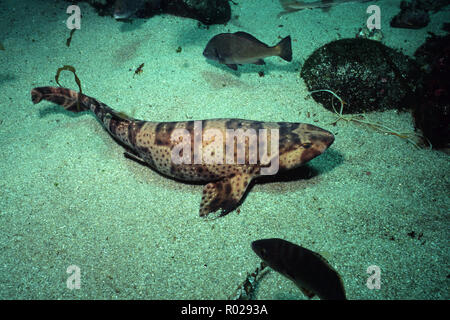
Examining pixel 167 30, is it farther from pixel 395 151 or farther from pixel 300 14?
pixel 395 151

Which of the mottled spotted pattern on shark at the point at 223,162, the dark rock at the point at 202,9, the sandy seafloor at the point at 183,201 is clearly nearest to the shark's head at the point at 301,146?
the mottled spotted pattern on shark at the point at 223,162

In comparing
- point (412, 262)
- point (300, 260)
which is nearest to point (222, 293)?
point (300, 260)

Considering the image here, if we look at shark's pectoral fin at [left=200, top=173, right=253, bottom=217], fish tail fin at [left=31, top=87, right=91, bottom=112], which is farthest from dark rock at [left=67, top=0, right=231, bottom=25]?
shark's pectoral fin at [left=200, top=173, right=253, bottom=217]

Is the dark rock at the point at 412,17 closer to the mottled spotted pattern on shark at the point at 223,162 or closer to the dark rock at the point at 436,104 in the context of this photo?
the dark rock at the point at 436,104

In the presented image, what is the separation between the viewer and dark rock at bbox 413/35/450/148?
3.99 m

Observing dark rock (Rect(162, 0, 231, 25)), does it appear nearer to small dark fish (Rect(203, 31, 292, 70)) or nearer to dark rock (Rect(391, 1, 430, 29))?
small dark fish (Rect(203, 31, 292, 70))

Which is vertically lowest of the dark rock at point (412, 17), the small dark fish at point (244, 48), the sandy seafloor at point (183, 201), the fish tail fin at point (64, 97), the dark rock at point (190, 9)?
the sandy seafloor at point (183, 201)

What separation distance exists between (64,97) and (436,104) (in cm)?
707

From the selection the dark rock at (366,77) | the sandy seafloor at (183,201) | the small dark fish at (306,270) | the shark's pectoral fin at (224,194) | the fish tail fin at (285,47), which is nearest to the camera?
the small dark fish at (306,270)

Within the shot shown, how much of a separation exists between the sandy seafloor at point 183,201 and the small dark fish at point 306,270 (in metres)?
0.86

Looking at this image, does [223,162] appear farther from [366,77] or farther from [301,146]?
[366,77]

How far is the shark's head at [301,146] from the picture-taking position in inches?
129

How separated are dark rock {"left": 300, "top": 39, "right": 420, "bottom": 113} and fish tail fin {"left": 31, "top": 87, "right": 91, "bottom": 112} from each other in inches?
190

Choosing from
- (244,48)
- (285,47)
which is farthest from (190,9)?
(285,47)
